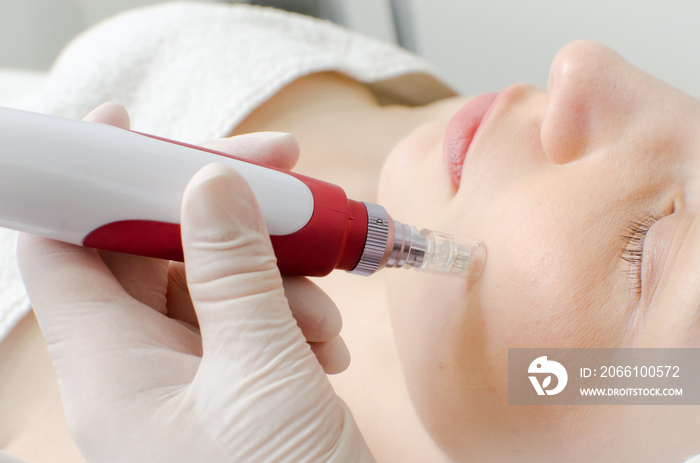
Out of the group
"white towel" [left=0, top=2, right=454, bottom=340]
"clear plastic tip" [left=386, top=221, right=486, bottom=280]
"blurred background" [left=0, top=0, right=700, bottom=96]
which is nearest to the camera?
"clear plastic tip" [left=386, top=221, right=486, bottom=280]

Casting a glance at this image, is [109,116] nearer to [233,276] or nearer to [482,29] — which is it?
[233,276]

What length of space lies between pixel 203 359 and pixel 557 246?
1.19ft

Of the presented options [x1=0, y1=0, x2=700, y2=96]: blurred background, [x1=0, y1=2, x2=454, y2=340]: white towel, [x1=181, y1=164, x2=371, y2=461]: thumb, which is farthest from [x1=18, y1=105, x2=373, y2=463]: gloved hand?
[x1=0, y1=0, x2=700, y2=96]: blurred background

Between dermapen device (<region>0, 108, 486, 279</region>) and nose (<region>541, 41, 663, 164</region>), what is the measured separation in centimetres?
23

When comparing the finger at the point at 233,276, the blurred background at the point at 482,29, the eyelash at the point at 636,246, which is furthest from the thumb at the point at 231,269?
the blurred background at the point at 482,29

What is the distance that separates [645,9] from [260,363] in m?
1.26

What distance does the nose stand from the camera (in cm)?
64

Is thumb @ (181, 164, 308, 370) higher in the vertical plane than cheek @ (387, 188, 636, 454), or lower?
lower

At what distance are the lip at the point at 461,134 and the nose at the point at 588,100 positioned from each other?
10 centimetres

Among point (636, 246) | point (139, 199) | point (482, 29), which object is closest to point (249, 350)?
point (139, 199)

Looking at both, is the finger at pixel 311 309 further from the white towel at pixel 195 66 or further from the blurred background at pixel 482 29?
the blurred background at pixel 482 29

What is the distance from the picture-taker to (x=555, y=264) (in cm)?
59

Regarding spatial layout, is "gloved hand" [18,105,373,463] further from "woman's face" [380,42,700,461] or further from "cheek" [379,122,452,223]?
"cheek" [379,122,452,223]

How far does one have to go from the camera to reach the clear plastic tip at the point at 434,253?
0.58 metres
